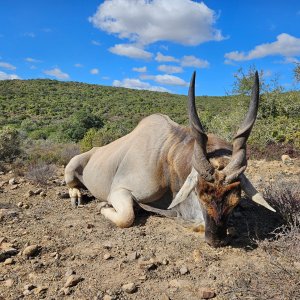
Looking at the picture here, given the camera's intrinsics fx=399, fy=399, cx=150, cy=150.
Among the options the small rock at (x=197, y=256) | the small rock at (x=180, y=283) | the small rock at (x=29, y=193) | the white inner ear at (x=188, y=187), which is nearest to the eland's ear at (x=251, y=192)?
the white inner ear at (x=188, y=187)

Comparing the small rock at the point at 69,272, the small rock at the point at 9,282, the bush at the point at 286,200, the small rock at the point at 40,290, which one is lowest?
the small rock at the point at 9,282

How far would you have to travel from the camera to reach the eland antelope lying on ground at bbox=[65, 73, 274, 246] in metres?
3.87

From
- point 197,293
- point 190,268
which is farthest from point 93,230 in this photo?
point 197,293

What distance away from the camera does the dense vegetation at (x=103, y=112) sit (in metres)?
12.6

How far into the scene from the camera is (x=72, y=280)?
11.3 ft

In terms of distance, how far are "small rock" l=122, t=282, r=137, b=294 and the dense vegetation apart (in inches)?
310

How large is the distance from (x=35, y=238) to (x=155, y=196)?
1556mm

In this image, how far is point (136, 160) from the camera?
5.45 metres

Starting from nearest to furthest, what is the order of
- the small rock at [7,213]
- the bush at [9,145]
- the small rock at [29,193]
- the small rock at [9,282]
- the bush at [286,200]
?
1. the small rock at [9,282]
2. the bush at [286,200]
3. the small rock at [7,213]
4. the small rock at [29,193]
5. the bush at [9,145]

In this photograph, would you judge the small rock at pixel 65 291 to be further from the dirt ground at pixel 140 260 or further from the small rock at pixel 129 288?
the small rock at pixel 129 288

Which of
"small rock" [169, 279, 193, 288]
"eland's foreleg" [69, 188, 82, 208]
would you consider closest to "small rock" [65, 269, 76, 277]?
"small rock" [169, 279, 193, 288]

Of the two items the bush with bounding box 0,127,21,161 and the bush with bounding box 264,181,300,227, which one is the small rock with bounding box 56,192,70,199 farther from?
the bush with bounding box 0,127,21,161

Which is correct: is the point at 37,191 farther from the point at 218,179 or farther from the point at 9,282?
the point at 218,179

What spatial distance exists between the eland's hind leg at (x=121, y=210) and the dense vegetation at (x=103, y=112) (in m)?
6.26
